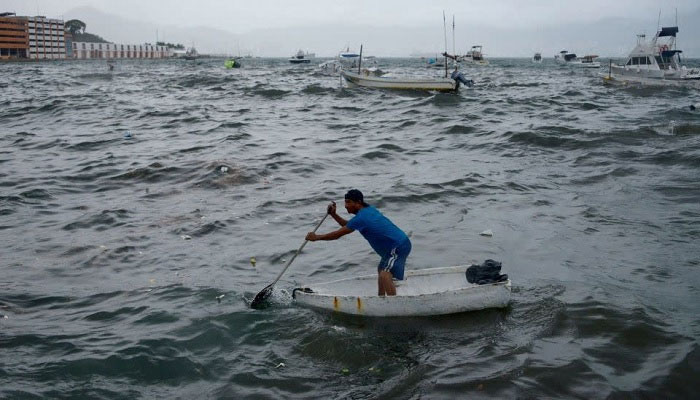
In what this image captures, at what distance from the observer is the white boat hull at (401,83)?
37812 mm

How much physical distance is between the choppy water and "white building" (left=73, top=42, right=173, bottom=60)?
499 feet

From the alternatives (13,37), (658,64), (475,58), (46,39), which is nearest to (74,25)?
(46,39)

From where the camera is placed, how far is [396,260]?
7801mm

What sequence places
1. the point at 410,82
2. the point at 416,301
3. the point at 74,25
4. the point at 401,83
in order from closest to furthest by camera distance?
1. the point at 416,301
2. the point at 410,82
3. the point at 401,83
4. the point at 74,25

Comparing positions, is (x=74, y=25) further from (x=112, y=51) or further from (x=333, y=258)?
(x=333, y=258)

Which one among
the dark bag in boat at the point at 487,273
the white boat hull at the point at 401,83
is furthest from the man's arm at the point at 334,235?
the white boat hull at the point at 401,83

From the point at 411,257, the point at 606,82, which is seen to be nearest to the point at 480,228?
the point at 411,257

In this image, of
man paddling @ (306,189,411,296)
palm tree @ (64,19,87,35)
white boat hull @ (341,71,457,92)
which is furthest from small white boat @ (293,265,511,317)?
palm tree @ (64,19,87,35)

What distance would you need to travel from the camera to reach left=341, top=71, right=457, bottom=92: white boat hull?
37812 mm

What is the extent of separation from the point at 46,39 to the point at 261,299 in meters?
150

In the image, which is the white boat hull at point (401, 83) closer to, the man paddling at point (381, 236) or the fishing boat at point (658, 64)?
the fishing boat at point (658, 64)

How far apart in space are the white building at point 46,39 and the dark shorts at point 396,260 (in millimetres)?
141388

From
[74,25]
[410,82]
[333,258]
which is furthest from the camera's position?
[74,25]

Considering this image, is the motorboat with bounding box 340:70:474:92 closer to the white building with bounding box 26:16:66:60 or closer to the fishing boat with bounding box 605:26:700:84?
the fishing boat with bounding box 605:26:700:84
